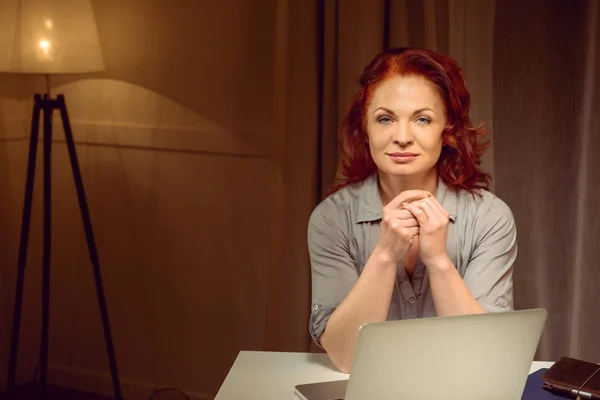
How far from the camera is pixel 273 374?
5.06ft

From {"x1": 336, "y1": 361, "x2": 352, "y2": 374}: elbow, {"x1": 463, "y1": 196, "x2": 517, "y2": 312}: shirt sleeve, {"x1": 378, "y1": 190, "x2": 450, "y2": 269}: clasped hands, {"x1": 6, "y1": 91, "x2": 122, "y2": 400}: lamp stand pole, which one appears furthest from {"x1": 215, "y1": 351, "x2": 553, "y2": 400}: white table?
{"x1": 6, "y1": 91, "x2": 122, "y2": 400}: lamp stand pole

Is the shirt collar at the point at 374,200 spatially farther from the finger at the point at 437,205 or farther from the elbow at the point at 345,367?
the elbow at the point at 345,367

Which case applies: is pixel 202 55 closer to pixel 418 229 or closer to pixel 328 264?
pixel 328 264

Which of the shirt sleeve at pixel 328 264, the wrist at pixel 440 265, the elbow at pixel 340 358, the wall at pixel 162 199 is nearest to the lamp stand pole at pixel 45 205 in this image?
the wall at pixel 162 199

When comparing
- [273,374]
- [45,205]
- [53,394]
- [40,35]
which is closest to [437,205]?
[273,374]

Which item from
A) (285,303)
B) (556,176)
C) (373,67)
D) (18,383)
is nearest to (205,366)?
(285,303)

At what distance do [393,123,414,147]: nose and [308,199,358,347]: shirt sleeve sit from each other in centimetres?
23

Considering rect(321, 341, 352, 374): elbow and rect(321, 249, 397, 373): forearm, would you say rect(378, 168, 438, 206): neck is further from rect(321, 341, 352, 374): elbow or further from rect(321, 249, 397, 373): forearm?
rect(321, 341, 352, 374): elbow

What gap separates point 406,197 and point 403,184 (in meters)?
0.11

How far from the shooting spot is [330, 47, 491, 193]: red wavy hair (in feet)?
5.33

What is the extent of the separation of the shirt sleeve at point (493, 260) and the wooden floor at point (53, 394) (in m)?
1.98

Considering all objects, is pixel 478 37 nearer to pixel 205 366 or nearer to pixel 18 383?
pixel 205 366

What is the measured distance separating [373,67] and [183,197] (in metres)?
1.46

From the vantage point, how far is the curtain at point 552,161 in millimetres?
2311
